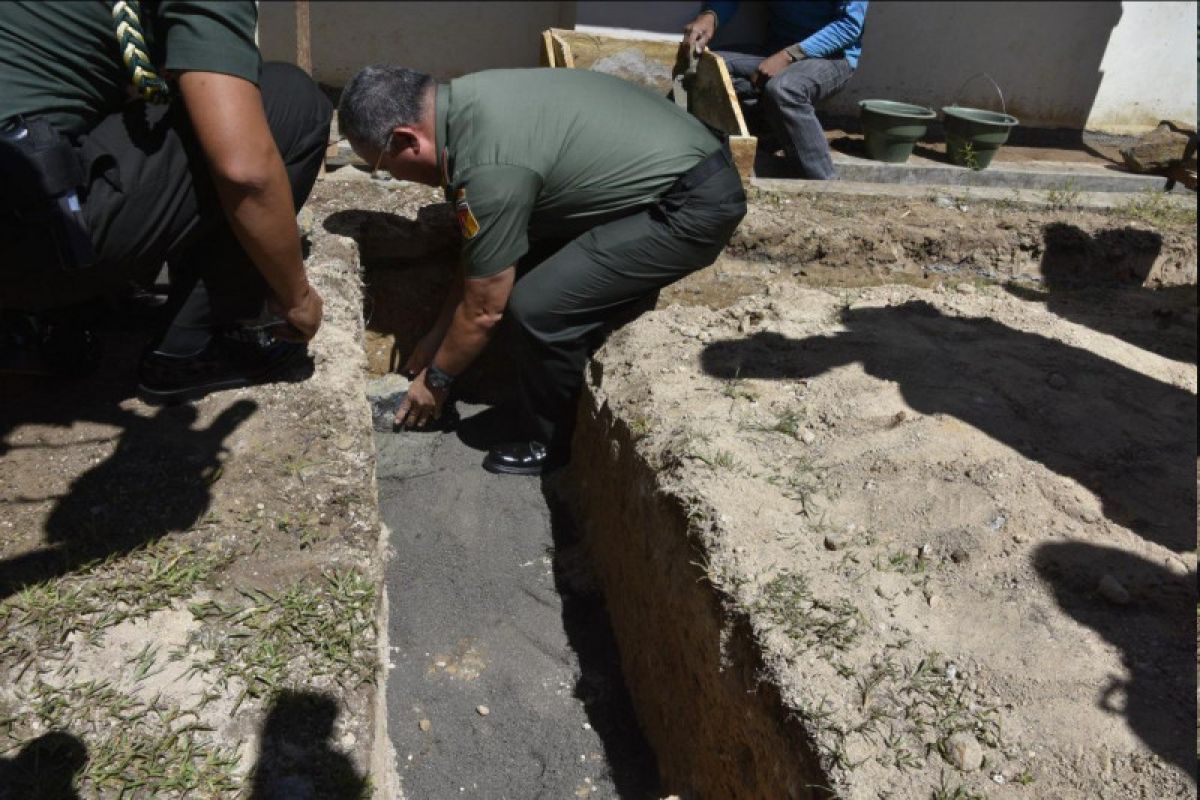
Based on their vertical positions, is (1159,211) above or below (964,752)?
above

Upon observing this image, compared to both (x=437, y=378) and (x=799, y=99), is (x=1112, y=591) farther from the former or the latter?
(x=799, y=99)

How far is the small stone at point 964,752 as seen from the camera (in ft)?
6.43

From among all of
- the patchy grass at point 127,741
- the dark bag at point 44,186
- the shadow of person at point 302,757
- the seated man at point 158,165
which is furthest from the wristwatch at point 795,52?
the patchy grass at point 127,741

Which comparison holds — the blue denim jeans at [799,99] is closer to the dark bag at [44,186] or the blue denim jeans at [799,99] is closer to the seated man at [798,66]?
the seated man at [798,66]

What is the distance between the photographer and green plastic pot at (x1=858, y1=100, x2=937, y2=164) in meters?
5.39

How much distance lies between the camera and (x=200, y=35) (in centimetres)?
207

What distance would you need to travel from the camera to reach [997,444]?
2922 millimetres

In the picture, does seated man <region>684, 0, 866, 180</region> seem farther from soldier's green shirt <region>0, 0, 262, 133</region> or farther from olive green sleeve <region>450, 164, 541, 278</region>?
soldier's green shirt <region>0, 0, 262, 133</region>

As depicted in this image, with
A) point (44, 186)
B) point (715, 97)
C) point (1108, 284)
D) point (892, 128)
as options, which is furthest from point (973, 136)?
point (44, 186)

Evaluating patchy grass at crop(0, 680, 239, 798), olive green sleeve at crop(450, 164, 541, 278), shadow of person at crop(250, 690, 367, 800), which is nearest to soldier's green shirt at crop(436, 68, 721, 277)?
olive green sleeve at crop(450, 164, 541, 278)

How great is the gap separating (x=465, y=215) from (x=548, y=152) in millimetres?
383

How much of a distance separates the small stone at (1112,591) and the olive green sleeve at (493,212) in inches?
79.4

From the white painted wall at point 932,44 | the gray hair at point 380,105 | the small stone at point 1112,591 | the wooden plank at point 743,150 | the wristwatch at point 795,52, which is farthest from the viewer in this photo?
the white painted wall at point 932,44

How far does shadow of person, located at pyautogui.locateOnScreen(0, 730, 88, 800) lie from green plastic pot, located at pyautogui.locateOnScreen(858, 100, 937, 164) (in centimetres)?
496
